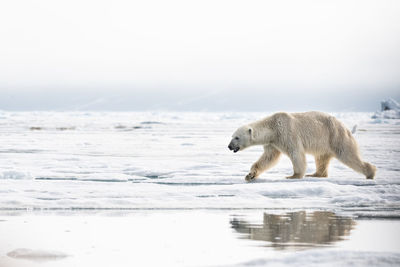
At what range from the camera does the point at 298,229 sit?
456 centimetres

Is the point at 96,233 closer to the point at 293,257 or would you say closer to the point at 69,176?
the point at 293,257

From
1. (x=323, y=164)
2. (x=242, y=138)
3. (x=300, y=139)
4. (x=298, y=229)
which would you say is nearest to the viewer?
(x=298, y=229)

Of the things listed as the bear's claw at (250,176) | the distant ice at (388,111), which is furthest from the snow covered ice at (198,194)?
the distant ice at (388,111)

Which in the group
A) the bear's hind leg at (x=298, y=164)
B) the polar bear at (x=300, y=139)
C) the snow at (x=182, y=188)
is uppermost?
the polar bear at (x=300, y=139)

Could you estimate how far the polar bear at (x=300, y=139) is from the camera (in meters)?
8.39

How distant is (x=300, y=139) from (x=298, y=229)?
3.99 metres

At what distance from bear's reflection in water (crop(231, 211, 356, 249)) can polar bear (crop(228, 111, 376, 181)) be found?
9.56ft

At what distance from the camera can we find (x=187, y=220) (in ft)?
16.6

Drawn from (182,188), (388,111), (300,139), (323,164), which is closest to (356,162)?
(323,164)

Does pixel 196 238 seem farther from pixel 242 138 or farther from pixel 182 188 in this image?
pixel 242 138

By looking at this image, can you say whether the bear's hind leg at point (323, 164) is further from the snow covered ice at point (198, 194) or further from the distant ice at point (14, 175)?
the distant ice at point (14, 175)

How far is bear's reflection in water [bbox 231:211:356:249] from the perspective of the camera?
13.3 ft

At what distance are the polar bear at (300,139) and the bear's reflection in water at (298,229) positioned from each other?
2.92 meters

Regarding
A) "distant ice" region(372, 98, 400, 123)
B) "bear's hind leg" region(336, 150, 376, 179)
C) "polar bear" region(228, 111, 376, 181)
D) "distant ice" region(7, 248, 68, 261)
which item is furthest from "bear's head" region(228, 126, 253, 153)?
"distant ice" region(372, 98, 400, 123)
